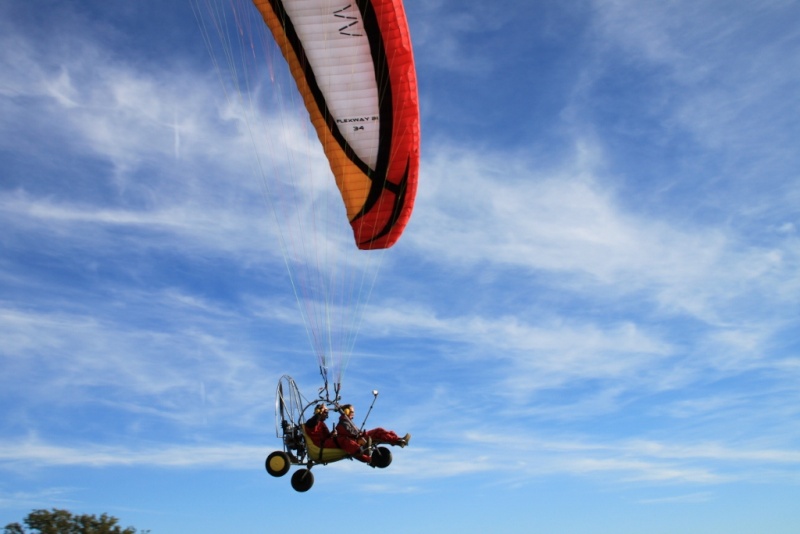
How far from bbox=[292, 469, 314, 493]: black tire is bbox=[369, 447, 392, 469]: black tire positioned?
131 cm

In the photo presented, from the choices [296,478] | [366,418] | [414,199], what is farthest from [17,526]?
[414,199]

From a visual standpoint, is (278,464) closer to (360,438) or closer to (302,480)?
(302,480)

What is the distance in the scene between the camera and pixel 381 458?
39.4 feet

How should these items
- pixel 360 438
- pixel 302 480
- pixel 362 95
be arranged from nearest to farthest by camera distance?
1. pixel 360 438
2. pixel 302 480
3. pixel 362 95

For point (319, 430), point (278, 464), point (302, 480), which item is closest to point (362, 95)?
point (319, 430)

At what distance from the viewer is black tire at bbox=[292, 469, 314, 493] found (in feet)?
41.2

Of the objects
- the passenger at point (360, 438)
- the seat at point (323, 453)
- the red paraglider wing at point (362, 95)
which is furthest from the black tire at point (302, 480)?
the red paraglider wing at point (362, 95)

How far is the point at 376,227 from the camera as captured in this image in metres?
14.7

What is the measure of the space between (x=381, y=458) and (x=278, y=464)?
5.68ft

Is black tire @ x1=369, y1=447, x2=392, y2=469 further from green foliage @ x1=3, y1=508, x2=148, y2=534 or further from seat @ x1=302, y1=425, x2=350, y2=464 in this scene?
green foliage @ x1=3, y1=508, x2=148, y2=534

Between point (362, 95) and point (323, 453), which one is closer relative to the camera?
point (323, 453)

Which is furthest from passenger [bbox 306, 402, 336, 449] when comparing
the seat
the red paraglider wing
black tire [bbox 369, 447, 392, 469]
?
the red paraglider wing

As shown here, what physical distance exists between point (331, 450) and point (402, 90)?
6.47 metres

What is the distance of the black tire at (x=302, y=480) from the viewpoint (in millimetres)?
12547
